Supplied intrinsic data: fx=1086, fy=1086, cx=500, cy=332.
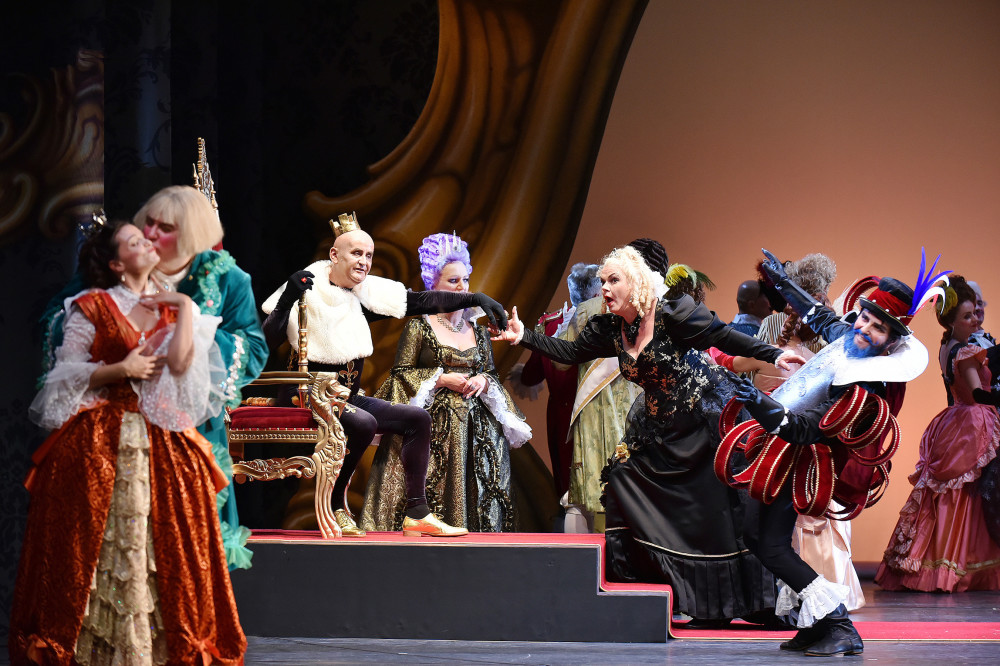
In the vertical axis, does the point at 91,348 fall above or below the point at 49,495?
above

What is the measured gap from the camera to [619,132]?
7.09 meters

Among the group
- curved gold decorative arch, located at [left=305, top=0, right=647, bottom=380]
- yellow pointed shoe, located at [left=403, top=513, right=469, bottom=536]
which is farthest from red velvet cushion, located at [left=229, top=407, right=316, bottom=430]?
curved gold decorative arch, located at [left=305, top=0, right=647, bottom=380]

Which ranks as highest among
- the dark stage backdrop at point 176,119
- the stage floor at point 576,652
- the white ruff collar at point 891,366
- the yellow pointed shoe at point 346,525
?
the dark stage backdrop at point 176,119

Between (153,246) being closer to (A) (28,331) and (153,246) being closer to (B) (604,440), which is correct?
(A) (28,331)

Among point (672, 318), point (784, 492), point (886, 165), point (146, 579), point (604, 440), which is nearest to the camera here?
point (146, 579)

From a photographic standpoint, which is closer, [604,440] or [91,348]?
[91,348]

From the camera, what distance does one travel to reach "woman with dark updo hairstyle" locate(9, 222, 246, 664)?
2.80 metres

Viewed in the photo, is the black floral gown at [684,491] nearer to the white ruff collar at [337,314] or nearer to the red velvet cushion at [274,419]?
the white ruff collar at [337,314]

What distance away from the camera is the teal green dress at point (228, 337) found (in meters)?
3.14

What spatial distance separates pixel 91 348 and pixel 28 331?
1.13 meters

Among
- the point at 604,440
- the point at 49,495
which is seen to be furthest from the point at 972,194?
the point at 49,495

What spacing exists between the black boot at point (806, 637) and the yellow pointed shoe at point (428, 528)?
4.28ft

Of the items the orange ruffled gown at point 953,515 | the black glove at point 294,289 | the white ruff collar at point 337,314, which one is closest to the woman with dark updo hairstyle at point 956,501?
the orange ruffled gown at point 953,515

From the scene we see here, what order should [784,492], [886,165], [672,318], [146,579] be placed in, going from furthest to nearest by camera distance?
[886,165] → [672,318] → [784,492] → [146,579]
